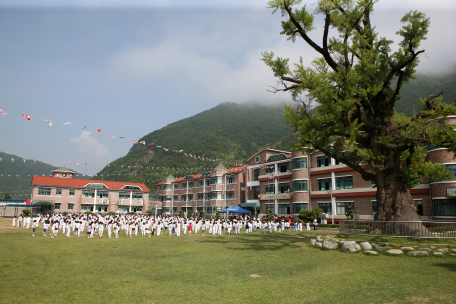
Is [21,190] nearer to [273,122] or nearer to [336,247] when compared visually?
[273,122]

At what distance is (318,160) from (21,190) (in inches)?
4554

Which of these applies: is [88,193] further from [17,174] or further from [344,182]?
[17,174]

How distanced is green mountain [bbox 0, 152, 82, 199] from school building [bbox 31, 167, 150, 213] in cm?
4772

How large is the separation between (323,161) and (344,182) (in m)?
4.26

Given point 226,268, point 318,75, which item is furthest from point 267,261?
point 318,75

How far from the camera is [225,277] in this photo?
956 cm

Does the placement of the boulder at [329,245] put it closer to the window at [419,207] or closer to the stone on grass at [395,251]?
the stone on grass at [395,251]

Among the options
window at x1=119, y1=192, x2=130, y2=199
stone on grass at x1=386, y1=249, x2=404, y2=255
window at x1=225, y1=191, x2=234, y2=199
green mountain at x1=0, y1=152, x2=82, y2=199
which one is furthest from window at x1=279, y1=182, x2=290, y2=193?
green mountain at x1=0, y1=152, x2=82, y2=199

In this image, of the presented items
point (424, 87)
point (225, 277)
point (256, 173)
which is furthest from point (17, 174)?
point (424, 87)

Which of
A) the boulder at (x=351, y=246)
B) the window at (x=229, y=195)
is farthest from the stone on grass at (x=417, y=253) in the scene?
the window at (x=229, y=195)

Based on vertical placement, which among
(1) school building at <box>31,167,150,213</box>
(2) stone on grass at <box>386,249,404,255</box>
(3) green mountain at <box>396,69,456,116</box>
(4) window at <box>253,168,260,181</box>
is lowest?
(2) stone on grass at <box>386,249,404,255</box>

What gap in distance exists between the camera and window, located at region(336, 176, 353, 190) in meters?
37.4

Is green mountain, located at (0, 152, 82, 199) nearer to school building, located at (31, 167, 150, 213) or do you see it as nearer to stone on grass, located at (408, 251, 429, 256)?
school building, located at (31, 167, 150, 213)

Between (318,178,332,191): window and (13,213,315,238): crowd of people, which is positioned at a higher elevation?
(318,178,332,191): window
